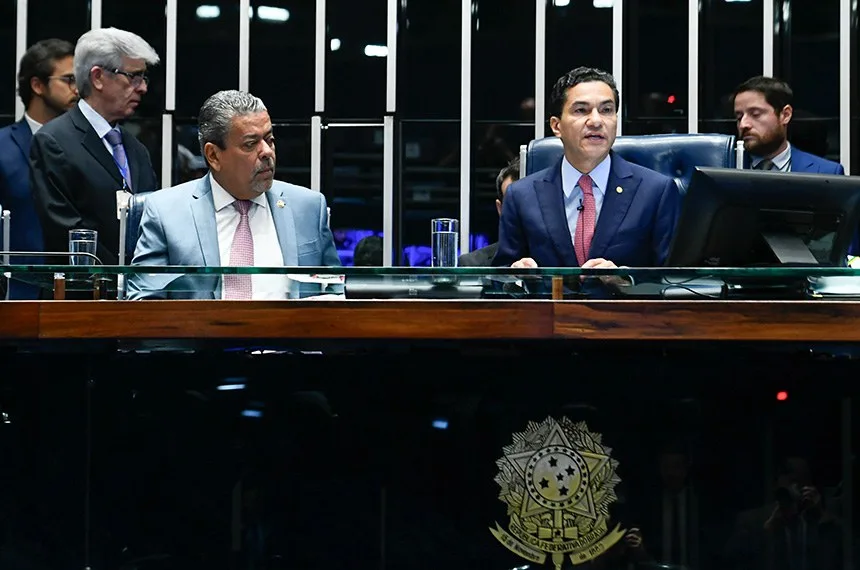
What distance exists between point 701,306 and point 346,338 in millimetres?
544

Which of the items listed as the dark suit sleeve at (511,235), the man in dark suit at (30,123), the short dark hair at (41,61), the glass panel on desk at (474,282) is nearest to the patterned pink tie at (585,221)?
the dark suit sleeve at (511,235)

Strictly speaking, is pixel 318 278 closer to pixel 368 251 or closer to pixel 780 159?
pixel 780 159

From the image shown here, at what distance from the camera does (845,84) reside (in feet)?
19.1

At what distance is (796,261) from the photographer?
2.03 m

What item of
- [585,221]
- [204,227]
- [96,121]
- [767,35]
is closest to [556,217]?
[585,221]

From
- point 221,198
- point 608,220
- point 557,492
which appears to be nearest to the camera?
point 557,492

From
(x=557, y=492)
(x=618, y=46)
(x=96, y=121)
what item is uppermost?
(x=618, y=46)

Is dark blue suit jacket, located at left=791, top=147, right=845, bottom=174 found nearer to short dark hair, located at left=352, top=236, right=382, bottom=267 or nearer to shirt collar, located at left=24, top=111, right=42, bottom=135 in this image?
short dark hair, located at left=352, top=236, right=382, bottom=267

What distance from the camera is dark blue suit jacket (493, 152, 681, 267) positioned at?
3025 mm

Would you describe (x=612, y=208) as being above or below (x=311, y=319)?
above

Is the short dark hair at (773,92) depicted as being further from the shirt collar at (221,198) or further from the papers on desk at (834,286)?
the papers on desk at (834,286)

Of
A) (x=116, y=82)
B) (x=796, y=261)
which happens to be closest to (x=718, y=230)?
(x=796, y=261)

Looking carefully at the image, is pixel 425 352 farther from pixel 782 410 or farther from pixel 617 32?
pixel 617 32

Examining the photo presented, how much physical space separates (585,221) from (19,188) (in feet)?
6.38
